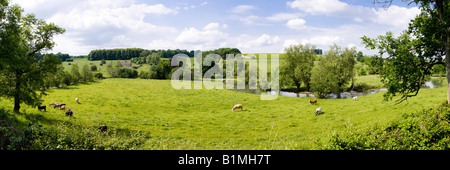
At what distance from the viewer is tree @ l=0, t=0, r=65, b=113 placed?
63.9 feet

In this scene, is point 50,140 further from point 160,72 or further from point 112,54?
point 112,54

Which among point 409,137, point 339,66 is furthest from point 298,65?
point 409,137

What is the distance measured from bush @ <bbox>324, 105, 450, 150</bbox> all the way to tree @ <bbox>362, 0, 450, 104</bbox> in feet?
11.2

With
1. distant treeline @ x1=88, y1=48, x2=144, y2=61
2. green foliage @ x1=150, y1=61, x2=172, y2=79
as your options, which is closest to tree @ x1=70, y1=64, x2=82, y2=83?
green foliage @ x1=150, y1=61, x2=172, y2=79

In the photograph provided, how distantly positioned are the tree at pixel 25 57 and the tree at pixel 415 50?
28.3 metres

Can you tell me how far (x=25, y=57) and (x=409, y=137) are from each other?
29.4m

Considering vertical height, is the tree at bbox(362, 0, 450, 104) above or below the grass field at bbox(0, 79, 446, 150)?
above

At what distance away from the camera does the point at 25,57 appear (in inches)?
832

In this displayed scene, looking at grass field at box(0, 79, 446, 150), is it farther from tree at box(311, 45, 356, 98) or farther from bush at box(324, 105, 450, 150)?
tree at box(311, 45, 356, 98)

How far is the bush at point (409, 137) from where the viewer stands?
7578 mm

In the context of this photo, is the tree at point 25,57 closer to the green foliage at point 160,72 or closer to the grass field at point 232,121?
the grass field at point 232,121
